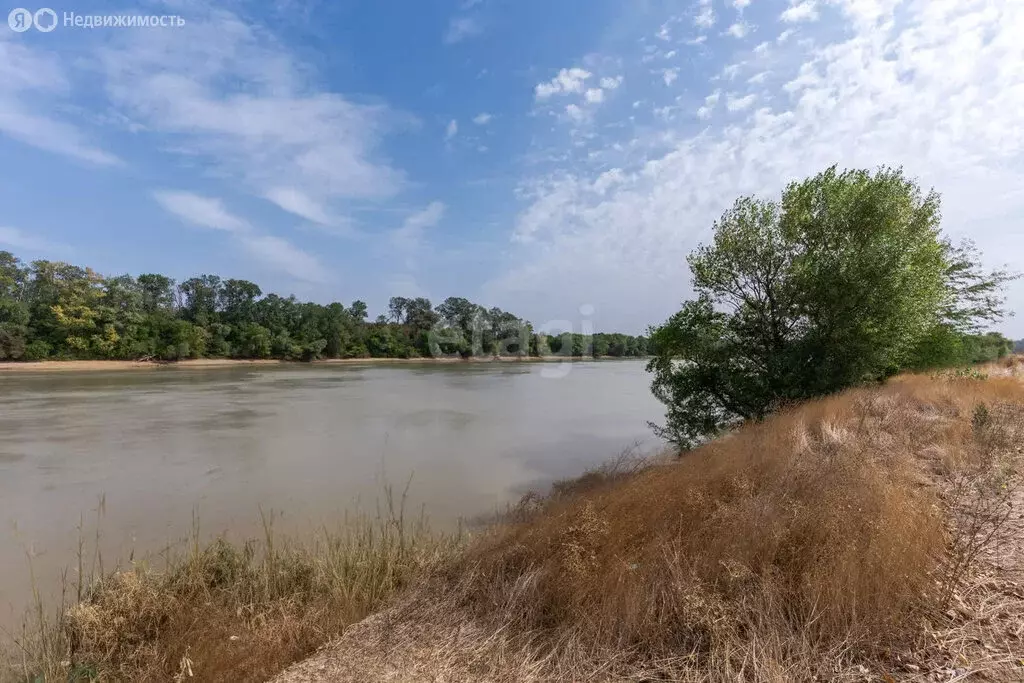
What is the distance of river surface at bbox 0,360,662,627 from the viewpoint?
763cm

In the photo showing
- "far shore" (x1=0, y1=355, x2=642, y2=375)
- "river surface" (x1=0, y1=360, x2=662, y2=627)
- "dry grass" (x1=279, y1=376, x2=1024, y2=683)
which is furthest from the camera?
"far shore" (x1=0, y1=355, x2=642, y2=375)

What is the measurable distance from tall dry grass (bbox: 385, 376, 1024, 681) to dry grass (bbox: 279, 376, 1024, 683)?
1 centimetres

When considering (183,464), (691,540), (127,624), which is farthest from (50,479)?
(691,540)

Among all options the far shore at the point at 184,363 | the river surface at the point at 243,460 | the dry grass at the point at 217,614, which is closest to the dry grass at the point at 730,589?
the dry grass at the point at 217,614

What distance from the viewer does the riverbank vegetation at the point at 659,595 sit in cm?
235

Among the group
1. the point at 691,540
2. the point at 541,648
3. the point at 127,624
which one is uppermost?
the point at 691,540

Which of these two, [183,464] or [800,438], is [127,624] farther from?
[183,464]

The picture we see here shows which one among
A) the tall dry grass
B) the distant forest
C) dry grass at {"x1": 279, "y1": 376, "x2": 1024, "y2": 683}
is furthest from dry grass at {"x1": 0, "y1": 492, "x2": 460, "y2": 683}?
the distant forest

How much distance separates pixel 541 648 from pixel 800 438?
14.4ft

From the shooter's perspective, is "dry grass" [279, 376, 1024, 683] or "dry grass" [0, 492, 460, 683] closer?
"dry grass" [279, 376, 1024, 683]

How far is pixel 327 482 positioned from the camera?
10352 millimetres

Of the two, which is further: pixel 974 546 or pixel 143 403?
pixel 143 403

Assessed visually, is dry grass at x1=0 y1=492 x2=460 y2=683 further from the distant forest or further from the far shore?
the far shore

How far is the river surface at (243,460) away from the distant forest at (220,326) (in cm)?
2813
